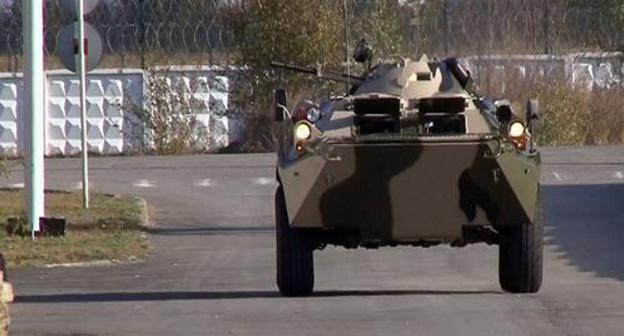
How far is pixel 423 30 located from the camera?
39625 mm

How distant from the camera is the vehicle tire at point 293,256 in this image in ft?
49.0

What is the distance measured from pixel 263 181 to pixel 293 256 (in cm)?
1384

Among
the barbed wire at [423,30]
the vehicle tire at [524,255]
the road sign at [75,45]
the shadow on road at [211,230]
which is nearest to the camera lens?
the vehicle tire at [524,255]

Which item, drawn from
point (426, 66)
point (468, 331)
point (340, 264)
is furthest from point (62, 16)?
point (468, 331)

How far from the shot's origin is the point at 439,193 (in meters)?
14.5

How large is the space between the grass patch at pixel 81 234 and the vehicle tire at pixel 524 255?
5467 millimetres

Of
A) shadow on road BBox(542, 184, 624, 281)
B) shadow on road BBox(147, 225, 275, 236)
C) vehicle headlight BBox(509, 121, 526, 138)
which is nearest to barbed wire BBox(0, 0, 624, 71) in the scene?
shadow on road BBox(542, 184, 624, 281)

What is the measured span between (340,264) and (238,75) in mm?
19899

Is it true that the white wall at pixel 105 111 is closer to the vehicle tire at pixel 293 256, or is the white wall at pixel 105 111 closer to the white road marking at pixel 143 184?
the white road marking at pixel 143 184

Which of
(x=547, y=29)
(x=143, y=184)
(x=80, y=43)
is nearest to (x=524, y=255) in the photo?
(x=80, y=43)

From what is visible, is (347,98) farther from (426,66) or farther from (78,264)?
(78,264)

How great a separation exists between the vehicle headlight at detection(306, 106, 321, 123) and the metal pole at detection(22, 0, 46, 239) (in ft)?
20.2

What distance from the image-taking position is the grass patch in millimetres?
19016

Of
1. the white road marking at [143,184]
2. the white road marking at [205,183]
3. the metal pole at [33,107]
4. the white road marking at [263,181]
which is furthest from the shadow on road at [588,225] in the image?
the white road marking at [143,184]
